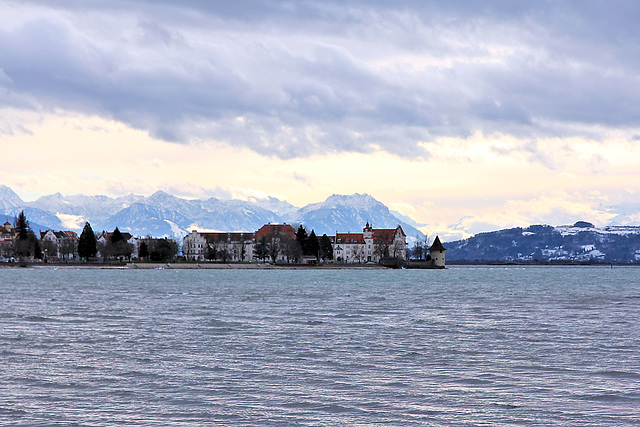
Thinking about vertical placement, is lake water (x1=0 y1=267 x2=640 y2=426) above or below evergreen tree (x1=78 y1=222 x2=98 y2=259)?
below

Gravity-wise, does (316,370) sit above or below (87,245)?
below

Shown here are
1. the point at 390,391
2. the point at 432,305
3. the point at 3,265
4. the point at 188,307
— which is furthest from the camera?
the point at 3,265

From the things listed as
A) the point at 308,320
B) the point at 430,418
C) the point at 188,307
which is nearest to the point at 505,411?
the point at 430,418

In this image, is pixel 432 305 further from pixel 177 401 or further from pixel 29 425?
pixel 29 425

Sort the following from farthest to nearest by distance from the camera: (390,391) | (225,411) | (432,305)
→ (432,305), (390,391), (225,411)

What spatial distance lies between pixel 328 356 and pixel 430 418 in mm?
9535

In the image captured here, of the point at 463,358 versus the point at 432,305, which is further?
the point at 432,305

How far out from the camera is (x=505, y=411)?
17516 millimetres

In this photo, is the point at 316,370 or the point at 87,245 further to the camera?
the point at 87,245

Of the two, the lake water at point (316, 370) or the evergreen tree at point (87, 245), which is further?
the evergreen tree at point (87, 245)

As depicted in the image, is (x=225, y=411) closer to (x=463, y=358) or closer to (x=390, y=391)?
(x=390, y=391)

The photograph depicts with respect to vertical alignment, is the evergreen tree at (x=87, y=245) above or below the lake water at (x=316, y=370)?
above

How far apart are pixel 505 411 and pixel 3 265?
17346cm

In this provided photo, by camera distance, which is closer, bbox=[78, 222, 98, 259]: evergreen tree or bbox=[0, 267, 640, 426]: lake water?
bbox=[0, 267, 640, 426]: lake water
